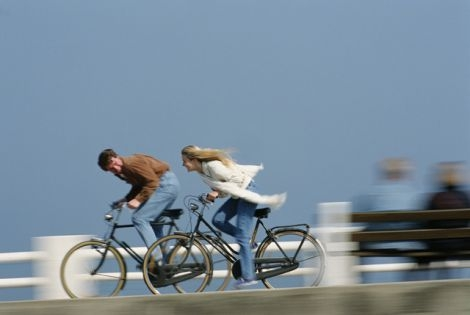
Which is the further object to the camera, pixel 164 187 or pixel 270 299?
pixel 164 187

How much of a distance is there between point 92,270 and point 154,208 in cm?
75

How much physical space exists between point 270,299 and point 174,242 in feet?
8.91

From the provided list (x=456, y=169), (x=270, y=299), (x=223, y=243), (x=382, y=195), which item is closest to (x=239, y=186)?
(x=223, y=243)

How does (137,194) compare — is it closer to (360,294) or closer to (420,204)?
(420,204)

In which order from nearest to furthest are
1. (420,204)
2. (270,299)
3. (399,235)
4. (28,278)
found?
(270,299)
(399,235)
(420,204)
(28,278)

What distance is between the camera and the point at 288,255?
854cm

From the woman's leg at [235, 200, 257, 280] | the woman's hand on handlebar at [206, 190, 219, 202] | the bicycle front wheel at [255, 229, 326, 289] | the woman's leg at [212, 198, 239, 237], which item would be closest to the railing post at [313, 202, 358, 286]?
the bicycle front wheel at [255, 229, 326, 289]

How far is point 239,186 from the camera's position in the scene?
8281mm

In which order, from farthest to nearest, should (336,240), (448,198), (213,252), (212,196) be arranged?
(213,252)
(212,196)
(336,240)
(448,198)

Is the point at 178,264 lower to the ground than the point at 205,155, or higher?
lower

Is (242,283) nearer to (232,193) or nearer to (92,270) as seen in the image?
(232,193)

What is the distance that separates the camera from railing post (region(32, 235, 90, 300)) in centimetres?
859

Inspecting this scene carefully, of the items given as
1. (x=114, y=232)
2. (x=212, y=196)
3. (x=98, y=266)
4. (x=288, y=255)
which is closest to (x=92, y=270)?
(x=98, y=266)

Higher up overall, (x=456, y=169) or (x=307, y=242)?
(x=456, y=169)
